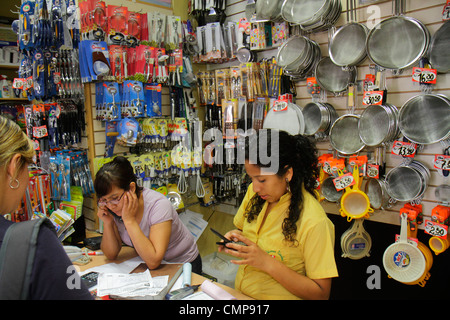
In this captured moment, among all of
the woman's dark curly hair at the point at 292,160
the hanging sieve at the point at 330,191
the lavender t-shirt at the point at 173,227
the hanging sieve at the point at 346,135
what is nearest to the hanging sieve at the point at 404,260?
the hanging sieve at the point at 330,191

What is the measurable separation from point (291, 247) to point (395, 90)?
1.53m

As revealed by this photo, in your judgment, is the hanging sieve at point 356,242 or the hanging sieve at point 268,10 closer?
the hanging sieve at point 356,242

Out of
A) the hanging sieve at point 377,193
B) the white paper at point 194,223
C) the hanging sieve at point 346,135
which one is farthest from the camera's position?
the white paper at point 194,223

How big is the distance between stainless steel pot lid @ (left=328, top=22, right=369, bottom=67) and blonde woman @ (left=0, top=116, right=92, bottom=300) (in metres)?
2.22

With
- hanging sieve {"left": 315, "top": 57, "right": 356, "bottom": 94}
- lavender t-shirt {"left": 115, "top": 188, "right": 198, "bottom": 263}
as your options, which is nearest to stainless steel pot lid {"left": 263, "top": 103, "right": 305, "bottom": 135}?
hanging sieve {"left": 315, "top": 57, "right": 356, "bottom": 94}

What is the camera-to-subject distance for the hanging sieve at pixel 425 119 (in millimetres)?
2100

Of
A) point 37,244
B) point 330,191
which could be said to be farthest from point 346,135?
point 37,244

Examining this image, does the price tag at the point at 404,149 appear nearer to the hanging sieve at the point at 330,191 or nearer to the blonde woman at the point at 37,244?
the hanging sieve at the point at 330,191

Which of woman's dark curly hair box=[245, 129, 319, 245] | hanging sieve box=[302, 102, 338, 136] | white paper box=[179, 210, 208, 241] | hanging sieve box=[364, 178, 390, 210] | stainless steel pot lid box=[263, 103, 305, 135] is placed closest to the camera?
woman's dark curly hair box=[245, 129, 319, 245]

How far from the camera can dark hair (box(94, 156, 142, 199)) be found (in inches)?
77.2

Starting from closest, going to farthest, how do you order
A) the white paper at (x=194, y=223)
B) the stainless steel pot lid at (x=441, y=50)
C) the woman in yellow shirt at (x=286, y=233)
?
the woman in yellow shirt at (x=286, y=233), the stainless steel pot lid at (x=441, y=50), the white paper at (x=194, y=223)

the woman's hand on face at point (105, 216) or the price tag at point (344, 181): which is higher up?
the price tag at point (344, 181)

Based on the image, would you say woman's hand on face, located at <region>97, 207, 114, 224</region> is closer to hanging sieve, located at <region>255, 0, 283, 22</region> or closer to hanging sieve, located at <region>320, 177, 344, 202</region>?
hanging sieve, located at <region>320, 177, 344, 202</region>

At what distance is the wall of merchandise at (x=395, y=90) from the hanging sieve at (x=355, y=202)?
15 cm
